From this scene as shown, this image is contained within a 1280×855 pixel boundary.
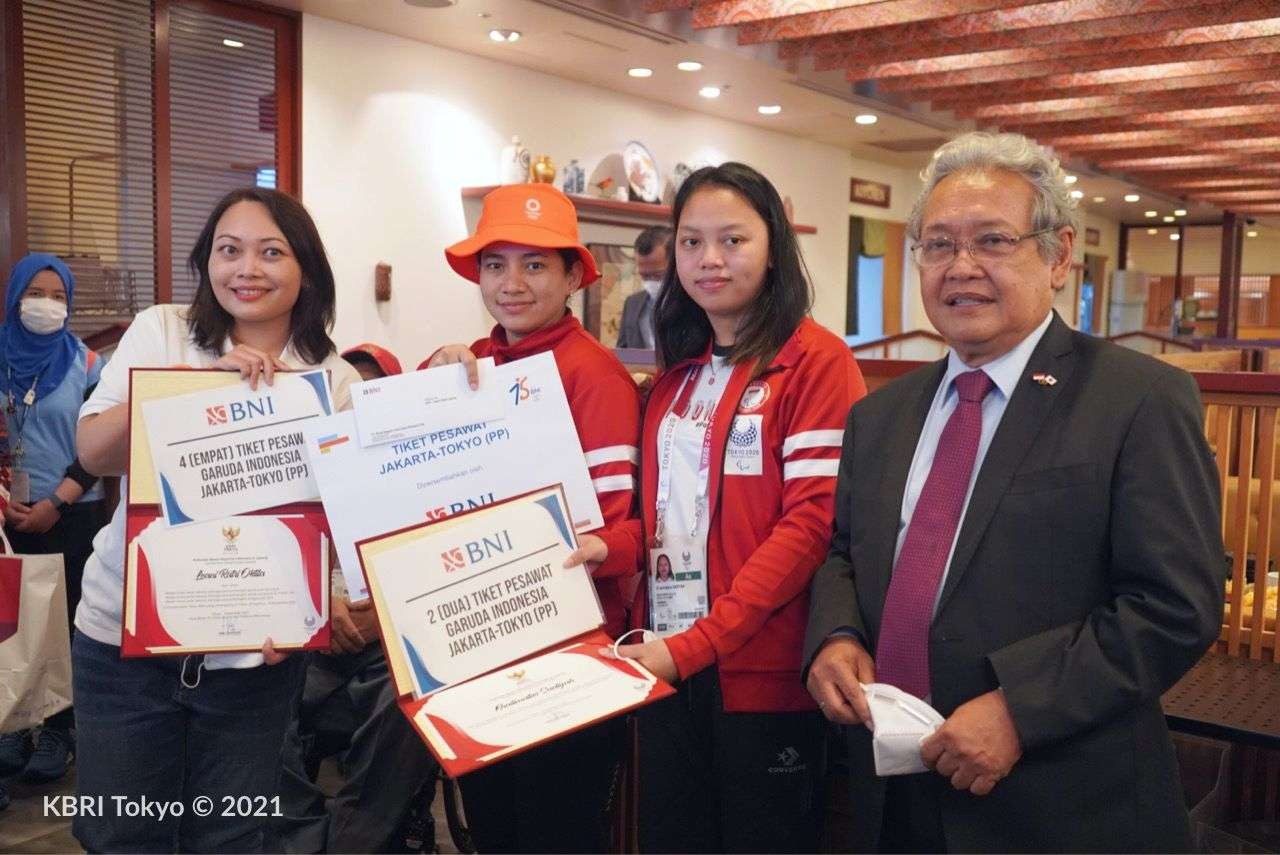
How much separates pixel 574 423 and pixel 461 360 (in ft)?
0.73

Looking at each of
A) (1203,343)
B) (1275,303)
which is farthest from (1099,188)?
(1275,303)

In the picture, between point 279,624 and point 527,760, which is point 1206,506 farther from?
point 279,624

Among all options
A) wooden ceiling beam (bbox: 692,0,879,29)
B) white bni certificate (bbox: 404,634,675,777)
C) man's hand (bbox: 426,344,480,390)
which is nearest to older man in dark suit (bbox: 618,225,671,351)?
wooden ceiling beam (bbox: 692,0,879,29)

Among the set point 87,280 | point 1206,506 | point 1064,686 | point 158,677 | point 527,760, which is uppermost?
point 87,280

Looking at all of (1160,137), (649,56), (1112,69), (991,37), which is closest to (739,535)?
(991,37)

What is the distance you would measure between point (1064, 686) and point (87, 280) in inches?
196

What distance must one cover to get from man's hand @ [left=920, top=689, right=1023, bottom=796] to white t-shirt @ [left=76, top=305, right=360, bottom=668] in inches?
42.6

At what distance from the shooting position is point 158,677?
5.43ft

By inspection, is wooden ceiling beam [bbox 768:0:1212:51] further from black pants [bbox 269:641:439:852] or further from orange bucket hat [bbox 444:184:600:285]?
black pants [bbox 269:641:439:852]

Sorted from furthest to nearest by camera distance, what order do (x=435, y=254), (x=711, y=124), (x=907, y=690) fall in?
(x=711, y=124) < (x=435, y=254) < (x=907, y=690)

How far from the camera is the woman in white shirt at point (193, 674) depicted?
1.64 metres

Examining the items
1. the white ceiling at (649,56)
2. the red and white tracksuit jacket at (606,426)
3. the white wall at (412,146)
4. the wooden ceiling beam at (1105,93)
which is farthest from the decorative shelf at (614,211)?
the red and white tracksuit jacket at (606,426)

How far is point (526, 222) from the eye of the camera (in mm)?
1860

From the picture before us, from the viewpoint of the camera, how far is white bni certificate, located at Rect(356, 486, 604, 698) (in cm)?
155
